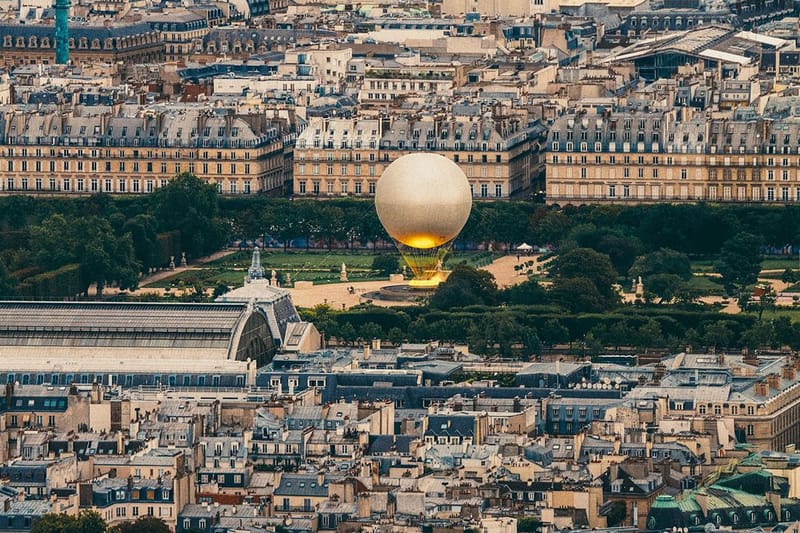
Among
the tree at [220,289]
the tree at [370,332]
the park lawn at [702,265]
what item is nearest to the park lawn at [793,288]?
the park lawn at [702,265]

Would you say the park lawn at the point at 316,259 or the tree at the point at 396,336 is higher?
the tree at the point at 396,336

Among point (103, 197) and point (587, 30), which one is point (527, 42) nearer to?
point (587, 30)

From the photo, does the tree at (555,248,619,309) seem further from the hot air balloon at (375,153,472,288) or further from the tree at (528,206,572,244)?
the tree at (528,206,572,244)

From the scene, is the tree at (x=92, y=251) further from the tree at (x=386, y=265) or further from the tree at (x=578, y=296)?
the tree at (x=578, y=296)

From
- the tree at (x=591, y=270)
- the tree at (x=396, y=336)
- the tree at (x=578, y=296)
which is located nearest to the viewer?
the tree at (x=396, y=336)

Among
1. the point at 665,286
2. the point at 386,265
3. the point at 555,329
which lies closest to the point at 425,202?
the point at 386,265

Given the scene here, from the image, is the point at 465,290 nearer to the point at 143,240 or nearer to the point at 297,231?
the point at 143,240
